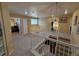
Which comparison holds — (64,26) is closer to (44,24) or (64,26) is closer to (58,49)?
(44,24)

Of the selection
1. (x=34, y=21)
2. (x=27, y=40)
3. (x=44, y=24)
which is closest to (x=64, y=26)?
(x=44, y=24)

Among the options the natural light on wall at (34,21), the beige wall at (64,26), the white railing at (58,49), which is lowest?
the white railing at (58,49)

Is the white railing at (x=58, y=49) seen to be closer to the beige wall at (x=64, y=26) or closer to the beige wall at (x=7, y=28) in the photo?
the beige wall at (x=64, y=26)

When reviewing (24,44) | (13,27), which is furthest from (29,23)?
(24,44)

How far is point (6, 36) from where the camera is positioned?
67.4 inches

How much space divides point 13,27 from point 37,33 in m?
0.62

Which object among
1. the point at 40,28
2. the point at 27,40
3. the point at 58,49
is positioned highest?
the point at 40,28

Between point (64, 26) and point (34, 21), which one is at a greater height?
point (34, 21)

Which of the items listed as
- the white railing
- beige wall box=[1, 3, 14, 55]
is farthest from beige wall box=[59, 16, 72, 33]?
beige wall box=[1, 3, 14, 55]

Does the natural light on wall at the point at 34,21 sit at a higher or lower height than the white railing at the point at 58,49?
higher

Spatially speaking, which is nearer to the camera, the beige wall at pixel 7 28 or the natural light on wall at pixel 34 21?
the beige wall at pixel 7 28

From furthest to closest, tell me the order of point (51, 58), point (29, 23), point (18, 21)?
point (29, 23) → point (18, 21) → point (51, 58)

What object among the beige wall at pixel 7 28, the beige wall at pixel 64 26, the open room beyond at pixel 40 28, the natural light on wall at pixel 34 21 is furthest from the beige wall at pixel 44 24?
the beige wall at pixel 7 28

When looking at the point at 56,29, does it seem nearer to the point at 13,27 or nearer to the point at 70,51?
the point at 70,51
